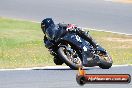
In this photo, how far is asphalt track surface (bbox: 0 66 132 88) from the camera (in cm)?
1061

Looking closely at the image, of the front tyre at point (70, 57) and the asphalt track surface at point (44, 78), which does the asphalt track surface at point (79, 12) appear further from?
the front tyre at point (70, 57)

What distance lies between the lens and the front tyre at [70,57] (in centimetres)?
881

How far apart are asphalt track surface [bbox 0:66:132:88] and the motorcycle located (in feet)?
2.02

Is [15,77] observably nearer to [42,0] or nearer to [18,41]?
[18,41]

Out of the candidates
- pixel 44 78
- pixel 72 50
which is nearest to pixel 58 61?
pixel 72 50

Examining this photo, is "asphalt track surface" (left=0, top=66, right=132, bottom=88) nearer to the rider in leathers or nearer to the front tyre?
the rider in leathers

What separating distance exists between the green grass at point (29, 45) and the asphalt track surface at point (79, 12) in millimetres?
2175

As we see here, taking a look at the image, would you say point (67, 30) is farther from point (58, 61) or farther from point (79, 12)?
point (79, 12)

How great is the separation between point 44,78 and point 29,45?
338 inches

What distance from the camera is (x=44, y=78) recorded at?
11.8 meters

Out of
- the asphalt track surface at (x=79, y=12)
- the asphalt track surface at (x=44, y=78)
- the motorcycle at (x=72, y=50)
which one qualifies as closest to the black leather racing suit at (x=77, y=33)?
the motorcycle at (x=72, y=50)

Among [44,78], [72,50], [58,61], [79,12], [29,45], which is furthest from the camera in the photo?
[79,12]

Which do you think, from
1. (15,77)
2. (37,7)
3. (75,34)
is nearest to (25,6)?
(37,7)

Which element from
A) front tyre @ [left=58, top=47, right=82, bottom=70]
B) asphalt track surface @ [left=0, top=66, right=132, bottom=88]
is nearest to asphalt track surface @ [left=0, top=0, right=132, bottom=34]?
asphalt track surface @ [left=0, top=66, right=132, bottom=88]
